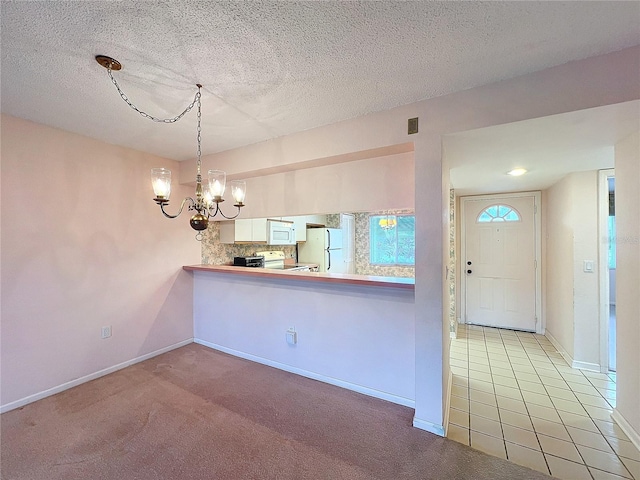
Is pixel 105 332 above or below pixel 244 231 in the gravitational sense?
below

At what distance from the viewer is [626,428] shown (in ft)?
6.50

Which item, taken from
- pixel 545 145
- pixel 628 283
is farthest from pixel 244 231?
pixel 628 283

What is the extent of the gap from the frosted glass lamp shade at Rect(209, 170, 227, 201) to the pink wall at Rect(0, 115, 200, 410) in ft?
5.79

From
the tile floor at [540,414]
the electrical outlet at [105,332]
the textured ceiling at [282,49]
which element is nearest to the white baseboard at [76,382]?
the electrical outlet at [105,332]

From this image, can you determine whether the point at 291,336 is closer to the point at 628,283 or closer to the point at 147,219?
the point at 147,219

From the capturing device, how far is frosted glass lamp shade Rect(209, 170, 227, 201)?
1.86 meters

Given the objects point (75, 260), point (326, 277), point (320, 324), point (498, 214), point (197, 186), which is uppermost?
point (498, 214)

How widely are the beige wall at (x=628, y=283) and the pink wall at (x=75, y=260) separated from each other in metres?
4.36

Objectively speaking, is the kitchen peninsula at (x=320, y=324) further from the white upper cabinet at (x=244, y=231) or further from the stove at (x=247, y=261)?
the white upper cabinet at (x=244, y=231)

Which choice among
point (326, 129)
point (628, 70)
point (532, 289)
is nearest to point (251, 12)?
point (326, 129)

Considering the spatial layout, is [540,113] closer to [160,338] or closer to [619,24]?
[619,24]

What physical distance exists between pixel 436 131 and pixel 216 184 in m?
1.60

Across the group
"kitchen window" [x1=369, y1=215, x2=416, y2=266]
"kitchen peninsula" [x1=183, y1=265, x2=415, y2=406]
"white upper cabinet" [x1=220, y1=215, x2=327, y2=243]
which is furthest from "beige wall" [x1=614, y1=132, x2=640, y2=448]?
"kitchen window" [x1=369, y1=215, x2=416, y2=266]

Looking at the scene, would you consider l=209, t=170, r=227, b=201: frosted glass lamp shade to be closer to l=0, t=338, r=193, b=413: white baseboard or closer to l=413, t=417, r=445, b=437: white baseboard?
l=413, t=417, r=445, b=437: white baseboard
